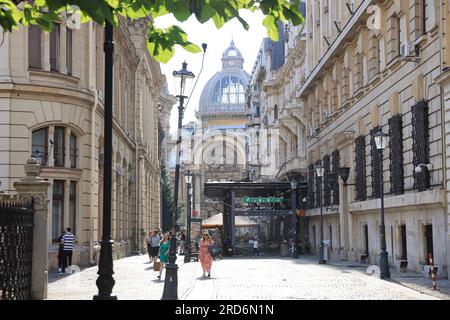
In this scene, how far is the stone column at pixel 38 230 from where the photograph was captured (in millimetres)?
15836

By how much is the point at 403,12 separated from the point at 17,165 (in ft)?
47.6

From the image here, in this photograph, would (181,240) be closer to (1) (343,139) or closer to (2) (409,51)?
(1) (343,139)

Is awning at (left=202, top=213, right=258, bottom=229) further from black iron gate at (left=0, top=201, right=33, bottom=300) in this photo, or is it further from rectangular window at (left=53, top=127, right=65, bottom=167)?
black iron gate at (left=0, top=201, right=33, bottom=300)

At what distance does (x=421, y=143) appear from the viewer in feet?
79.5

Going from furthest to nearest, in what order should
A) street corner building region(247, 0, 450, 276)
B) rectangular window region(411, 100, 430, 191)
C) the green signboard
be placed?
the green signboard, rectangular window region(411, 100, 430, 191), street corner building region(247, 0, 450, 276)

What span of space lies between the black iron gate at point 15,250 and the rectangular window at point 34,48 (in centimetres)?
1282

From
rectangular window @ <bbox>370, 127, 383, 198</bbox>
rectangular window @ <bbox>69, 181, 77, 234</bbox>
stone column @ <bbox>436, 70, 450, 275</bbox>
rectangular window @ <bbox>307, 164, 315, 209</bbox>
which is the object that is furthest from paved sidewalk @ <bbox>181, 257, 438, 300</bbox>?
rectangular window @ <bbox>307, 164, 315, 209</bbox>

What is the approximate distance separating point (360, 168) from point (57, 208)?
1352 cm

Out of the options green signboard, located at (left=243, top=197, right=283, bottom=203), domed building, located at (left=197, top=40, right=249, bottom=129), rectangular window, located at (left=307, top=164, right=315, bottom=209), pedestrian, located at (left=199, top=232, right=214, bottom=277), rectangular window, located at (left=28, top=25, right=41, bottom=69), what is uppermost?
domed building, located at (left=197, top=40, right=249, bottom=129)

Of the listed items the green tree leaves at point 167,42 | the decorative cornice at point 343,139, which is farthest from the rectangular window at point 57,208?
the green tree leaves at point 167,42

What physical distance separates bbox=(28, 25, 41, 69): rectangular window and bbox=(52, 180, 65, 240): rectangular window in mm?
4342

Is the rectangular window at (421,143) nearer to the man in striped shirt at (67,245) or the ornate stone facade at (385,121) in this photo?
the ornate stone facade at (385,121)

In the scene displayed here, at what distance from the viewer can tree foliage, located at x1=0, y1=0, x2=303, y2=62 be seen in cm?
721

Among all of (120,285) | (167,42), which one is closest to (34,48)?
(120,285)
